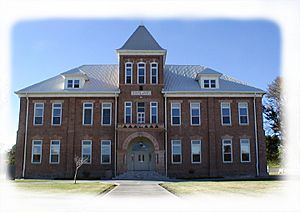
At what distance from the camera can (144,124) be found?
27.8m

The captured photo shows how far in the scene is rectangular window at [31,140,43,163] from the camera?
2820 cm

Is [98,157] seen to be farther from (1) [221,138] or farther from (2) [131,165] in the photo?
(1) [221,138]

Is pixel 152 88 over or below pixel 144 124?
over

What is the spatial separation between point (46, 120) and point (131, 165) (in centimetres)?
772

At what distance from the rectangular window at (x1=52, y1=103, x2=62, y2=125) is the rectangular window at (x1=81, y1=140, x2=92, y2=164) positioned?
8.86 ft

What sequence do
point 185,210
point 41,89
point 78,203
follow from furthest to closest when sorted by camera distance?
point 41,89 < point 78,203 < point 185,210

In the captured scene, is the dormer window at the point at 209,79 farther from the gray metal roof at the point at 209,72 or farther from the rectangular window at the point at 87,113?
the rectangular window at the point at 87,113

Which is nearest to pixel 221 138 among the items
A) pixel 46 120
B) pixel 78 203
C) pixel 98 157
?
pixel 98 157

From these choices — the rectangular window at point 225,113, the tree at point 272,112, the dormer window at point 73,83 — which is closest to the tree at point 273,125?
the tree at point 272,112

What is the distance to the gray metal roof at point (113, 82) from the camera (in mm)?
29312

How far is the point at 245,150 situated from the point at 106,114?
1148 cm

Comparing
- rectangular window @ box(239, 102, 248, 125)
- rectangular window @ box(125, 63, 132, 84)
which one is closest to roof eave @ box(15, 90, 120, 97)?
rectangular window @ box(125, 63, 132, 84)

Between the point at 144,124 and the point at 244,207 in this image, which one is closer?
the point at 244,207

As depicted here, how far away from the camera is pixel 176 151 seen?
28.4m
